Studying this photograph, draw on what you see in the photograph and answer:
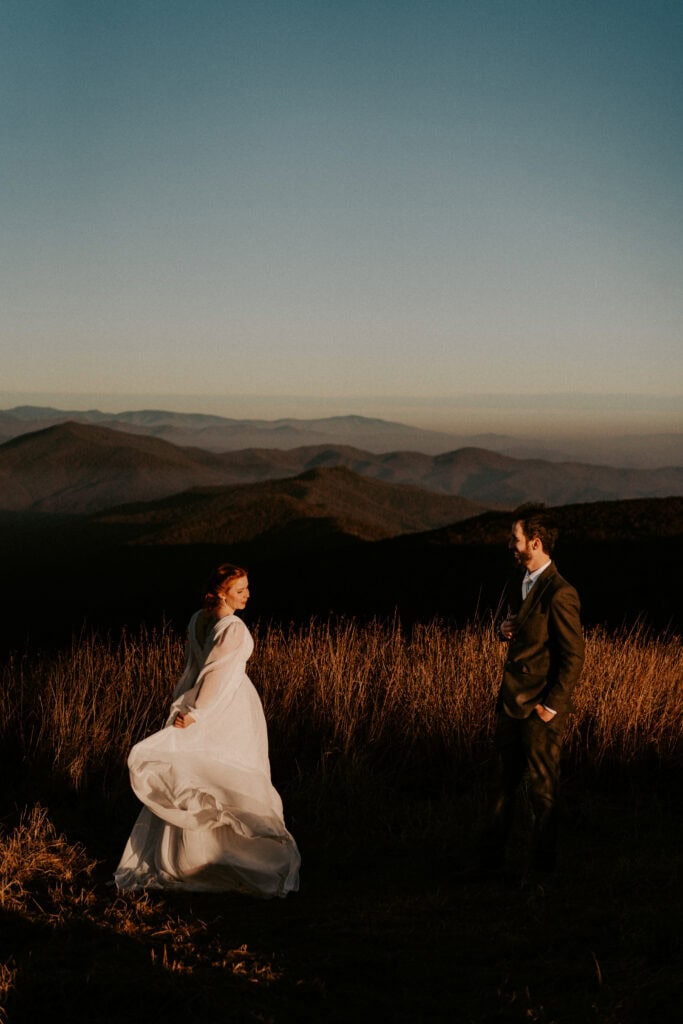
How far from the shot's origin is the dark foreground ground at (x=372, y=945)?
4133 mm

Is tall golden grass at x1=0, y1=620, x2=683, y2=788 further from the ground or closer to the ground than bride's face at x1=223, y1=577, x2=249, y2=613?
closer to the ground

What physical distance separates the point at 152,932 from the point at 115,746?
376cm

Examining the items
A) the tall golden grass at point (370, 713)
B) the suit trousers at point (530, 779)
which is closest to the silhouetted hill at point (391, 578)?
the tall golden grass at point (370, 713)

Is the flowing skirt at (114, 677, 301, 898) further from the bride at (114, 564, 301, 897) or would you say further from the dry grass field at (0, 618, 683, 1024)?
the dry grass field at (0, 618, 683, 1024)

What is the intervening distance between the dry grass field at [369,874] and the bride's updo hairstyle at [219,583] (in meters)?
1.62

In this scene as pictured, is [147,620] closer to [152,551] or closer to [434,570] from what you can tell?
[434,570]

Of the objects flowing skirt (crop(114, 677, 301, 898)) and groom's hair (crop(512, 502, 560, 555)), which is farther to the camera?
flowing skirt (crop(114, 677, 301, 898))

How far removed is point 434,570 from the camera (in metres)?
28.1

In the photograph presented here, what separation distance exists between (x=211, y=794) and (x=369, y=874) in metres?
1.41

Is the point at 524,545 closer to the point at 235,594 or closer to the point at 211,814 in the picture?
the point at 235,594

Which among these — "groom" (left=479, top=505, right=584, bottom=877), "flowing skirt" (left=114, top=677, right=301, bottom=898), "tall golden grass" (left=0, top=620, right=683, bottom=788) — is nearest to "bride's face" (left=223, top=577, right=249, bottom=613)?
"flowing skirt" (left=114, top=677, right=301, bottom=898)

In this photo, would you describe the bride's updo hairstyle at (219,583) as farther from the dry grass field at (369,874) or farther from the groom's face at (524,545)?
the dry grass field at (369,874)

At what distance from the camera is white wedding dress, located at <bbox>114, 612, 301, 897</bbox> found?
5.29m

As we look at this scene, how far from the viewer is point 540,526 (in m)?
5.13
